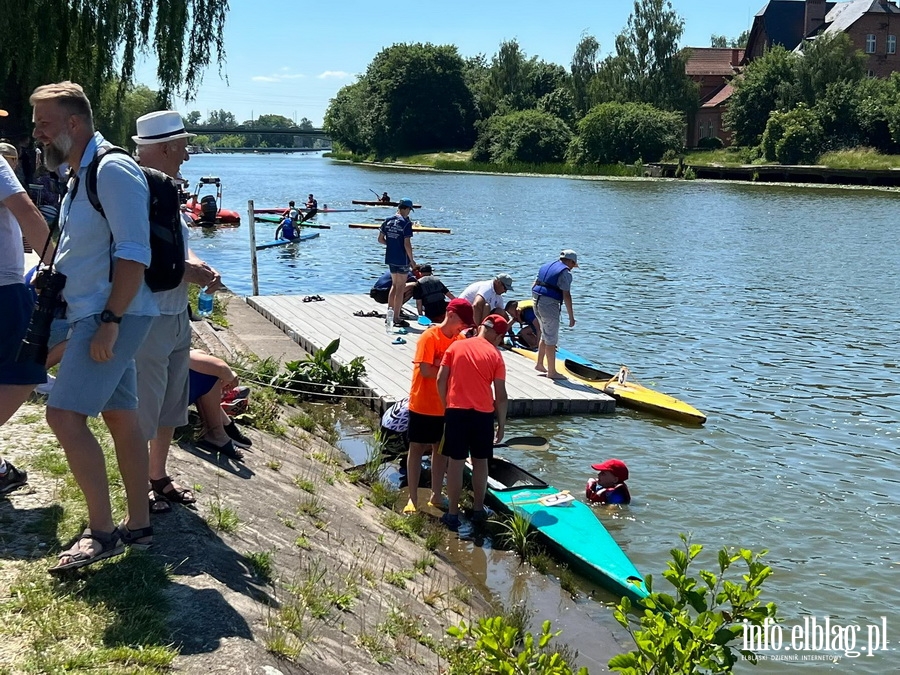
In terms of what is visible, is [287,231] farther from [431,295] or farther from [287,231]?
[431,295]

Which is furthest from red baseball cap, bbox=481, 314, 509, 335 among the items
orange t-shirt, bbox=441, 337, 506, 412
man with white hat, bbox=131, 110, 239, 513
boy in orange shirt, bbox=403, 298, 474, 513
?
man with white hat, bbox=131, 110, 239, 513

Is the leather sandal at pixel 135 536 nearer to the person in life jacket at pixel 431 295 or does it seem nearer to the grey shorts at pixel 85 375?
the grey shorts at pixel 85 375

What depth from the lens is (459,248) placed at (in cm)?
3325

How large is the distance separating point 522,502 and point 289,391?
12.9ft

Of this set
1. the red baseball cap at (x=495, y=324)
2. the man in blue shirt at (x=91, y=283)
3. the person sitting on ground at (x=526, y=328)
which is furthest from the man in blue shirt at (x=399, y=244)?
the man in blue shirt at (x=91, y=283)

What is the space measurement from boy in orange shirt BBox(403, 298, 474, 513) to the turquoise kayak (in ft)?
2.25

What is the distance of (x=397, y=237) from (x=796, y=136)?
61576 mm

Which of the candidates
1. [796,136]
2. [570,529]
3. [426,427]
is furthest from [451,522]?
[796,136]

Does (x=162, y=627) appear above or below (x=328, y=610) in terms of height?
above

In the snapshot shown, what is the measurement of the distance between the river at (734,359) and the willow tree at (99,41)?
320 inches

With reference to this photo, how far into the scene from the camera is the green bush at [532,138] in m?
88.6

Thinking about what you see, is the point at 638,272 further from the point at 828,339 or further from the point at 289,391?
the point at 289,391

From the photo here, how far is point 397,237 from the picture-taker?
14711 mm

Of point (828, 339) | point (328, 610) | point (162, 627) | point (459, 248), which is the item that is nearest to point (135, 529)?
point (162, 627)
